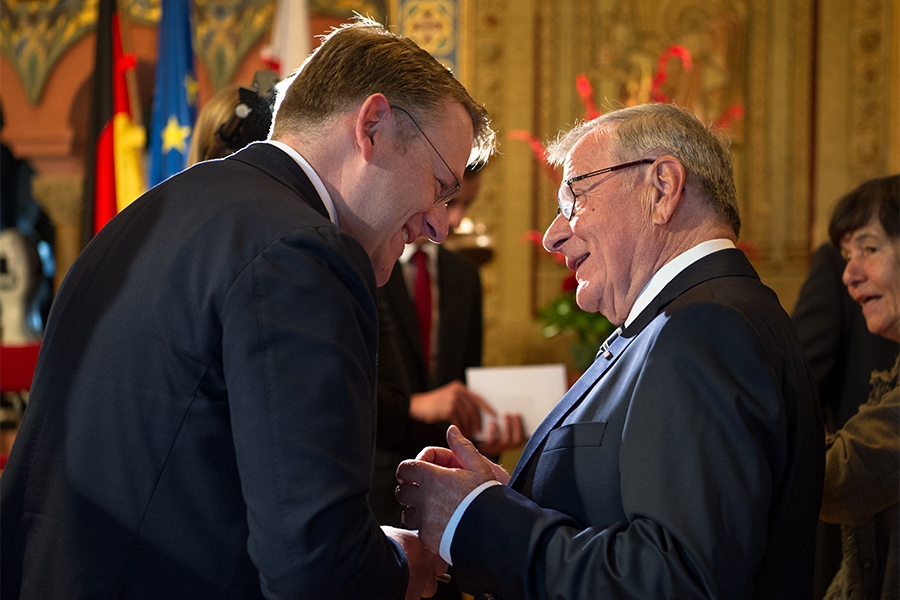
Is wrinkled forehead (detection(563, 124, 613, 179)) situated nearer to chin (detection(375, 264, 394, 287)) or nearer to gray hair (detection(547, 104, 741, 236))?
gray hair (detection(547, 104, 741, 236))

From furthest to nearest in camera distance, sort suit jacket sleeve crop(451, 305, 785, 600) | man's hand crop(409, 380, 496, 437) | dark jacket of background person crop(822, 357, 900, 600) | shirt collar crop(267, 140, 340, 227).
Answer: man's hand crop(409, 380, 496, 437) < dark jacket of background person crop(822, 357, 900, 600) < shirt collar crop(267, 140, 340, 227) < suit jacket sleeve crop(451, 305, 785, 600)

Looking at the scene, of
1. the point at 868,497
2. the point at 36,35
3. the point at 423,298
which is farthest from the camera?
the point at 36,35

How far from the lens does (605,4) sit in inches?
214

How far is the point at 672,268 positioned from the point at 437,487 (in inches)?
21.5

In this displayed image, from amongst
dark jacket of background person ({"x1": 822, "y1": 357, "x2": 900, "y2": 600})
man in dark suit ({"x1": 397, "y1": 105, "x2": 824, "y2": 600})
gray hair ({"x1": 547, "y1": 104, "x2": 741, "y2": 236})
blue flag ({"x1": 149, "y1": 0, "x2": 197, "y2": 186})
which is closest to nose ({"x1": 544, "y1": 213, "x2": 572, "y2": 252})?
man in dark suit ({"x1": 397, "y1": 105, "x2": 824, "y2": 600})

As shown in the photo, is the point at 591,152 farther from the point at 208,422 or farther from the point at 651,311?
the point at 208,422

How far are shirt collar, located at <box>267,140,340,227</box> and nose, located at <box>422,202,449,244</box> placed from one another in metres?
0.20

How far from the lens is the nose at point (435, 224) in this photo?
136 cm

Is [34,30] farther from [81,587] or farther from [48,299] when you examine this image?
[81,587]

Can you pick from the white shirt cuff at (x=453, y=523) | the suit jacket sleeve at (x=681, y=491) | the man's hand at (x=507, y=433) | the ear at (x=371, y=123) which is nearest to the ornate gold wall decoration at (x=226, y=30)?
the man's hand at (x=507, y=433)

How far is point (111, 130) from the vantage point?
429 cm

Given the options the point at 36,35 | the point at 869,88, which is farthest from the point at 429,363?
the point at 36,35

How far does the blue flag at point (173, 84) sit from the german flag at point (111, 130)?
0.79ft

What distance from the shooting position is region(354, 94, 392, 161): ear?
47.4 inches
